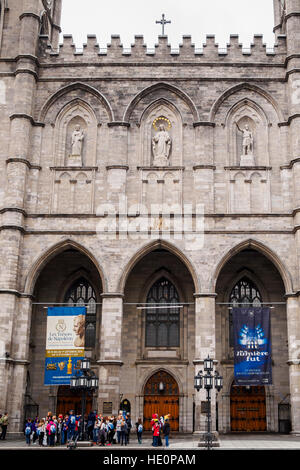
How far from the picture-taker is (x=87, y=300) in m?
35.5

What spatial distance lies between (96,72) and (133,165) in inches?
236

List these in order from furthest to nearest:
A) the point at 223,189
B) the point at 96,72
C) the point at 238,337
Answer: the point at 96,72 < the point at 223,189 < the point at 238,337

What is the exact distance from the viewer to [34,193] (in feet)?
110

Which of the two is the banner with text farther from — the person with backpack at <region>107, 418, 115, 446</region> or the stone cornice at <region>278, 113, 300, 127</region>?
the stone cornice at <region>278, 113, 300, 127</region>

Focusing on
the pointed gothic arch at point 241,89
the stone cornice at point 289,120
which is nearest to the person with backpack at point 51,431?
the pointed gothic arch at point 241,89

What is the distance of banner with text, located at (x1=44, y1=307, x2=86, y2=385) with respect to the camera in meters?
30.9

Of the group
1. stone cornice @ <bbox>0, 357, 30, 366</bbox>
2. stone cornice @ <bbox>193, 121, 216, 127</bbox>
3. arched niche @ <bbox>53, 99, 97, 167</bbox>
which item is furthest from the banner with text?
stone cornice @ <bbox>193, 121, 216, 127</bbox>

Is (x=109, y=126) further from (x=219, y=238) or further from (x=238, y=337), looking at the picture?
(x=238, y=337)

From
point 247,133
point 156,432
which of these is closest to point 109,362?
point 156,432

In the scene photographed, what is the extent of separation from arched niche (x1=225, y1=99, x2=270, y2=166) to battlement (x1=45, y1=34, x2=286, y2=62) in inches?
114

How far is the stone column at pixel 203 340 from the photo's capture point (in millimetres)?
29562

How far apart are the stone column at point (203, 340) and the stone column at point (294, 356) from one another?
12.3ft

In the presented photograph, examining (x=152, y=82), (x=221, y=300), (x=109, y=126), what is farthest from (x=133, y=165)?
(x=221, y=300)

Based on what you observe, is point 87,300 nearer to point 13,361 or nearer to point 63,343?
point 63,343
